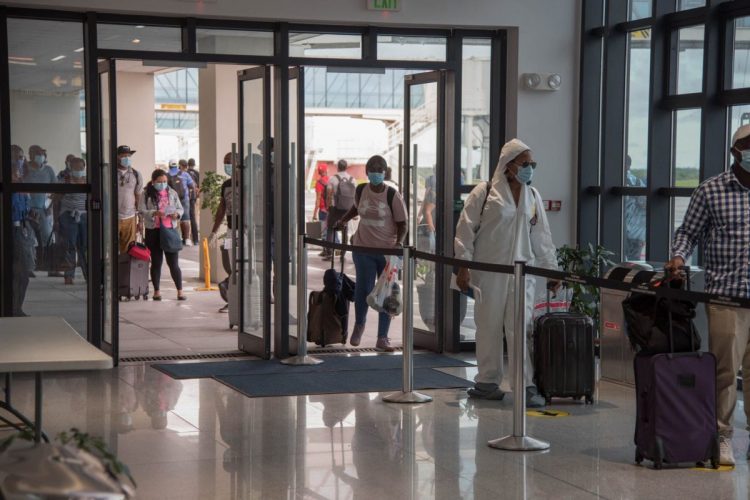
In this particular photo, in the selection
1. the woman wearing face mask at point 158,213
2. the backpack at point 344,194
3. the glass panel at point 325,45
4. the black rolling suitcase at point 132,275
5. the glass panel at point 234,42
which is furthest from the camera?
the backpack at point 344,194

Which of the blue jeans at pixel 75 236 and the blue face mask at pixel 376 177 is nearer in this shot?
the blue jeans at pixel 75 236

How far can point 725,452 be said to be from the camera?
590 centimetres

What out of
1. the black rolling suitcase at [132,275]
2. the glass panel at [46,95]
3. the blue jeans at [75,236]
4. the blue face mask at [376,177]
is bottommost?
the black rolling suitcase at [132,275]

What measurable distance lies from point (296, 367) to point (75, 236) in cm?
198

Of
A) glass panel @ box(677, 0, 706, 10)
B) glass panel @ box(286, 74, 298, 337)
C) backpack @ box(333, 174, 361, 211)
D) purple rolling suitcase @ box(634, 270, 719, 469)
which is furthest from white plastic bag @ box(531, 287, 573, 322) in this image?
backpack @ box(333, 174, 361, 211)

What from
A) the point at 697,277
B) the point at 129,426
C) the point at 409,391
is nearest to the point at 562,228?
the point at 697,277

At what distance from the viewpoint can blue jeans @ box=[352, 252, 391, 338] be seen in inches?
379

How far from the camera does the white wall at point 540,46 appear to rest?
9297 mm

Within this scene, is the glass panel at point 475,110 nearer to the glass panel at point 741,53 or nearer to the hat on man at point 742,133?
the glass panel at point 741,53

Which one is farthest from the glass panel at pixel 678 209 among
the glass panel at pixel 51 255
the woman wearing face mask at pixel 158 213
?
the woman wearing face mask at pixel 158 213

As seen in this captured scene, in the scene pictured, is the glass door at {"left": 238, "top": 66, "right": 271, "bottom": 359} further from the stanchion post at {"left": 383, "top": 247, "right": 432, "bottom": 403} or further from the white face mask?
the white face mask

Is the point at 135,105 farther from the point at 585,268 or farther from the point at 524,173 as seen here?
the point at 524,173

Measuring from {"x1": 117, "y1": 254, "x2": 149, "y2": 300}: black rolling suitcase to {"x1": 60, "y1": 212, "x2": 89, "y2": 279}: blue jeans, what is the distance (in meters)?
1.73

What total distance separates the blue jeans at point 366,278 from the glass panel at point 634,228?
200 centimetres
